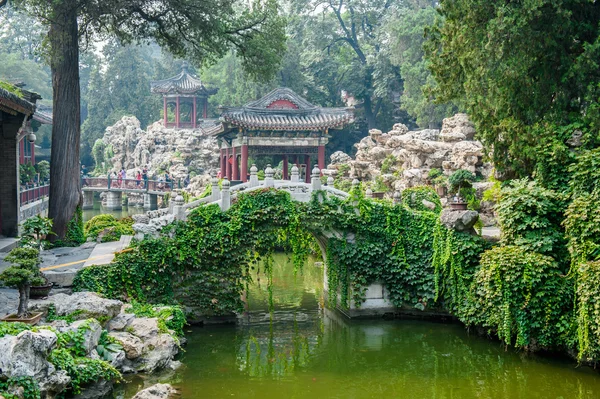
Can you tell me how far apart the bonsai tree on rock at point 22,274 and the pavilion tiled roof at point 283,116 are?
16252mm

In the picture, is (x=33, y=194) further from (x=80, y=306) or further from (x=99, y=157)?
(x=99, y=157)

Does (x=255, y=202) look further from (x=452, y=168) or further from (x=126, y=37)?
(x=452, y=168)

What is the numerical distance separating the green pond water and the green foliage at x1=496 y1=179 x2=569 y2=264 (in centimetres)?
184

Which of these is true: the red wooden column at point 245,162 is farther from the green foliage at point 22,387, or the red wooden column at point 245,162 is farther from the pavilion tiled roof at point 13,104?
the green foliage at point 22,387

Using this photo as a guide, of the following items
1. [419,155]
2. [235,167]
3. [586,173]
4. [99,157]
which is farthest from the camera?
[99,157]

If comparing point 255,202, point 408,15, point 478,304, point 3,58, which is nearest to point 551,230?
point 478,304

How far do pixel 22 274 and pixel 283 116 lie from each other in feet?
62.0

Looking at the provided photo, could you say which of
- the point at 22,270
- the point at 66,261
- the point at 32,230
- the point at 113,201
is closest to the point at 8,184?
the point at 66,261

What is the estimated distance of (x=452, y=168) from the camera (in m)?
19.0

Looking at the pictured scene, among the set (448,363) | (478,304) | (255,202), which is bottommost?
(448,363)

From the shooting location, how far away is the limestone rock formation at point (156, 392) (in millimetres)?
8500

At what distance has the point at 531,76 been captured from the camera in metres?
12.0

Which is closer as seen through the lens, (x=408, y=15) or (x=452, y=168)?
(x=452, y=168)

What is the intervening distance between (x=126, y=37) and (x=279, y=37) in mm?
3799
